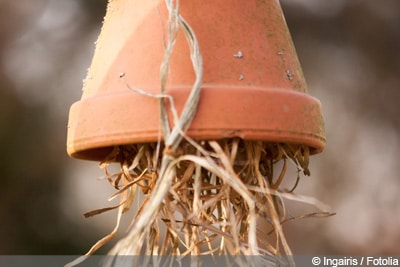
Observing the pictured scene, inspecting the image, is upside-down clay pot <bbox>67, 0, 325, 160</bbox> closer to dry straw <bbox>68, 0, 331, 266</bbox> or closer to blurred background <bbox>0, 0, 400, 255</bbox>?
dry straw <bbox>68, 0, 331, 266</bbox>

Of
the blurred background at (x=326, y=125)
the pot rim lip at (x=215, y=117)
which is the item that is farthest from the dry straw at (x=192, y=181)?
the blurred background at (x=326, y=125)

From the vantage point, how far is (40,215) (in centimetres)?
237

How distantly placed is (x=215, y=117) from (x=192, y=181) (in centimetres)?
16

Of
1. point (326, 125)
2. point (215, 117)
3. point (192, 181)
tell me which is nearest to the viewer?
point (215, 117)

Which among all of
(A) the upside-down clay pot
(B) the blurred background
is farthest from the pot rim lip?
(B) the blurred background

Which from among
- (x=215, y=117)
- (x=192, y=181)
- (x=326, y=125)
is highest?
(x=215, y=117)

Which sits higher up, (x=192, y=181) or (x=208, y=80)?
(x=208, y=80)

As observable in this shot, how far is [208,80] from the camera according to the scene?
31.0 inches

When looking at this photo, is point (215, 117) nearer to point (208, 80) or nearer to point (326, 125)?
point (208, 80)

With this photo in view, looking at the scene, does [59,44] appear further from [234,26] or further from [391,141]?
[234,26]

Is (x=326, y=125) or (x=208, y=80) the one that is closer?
(x=208, y=80)

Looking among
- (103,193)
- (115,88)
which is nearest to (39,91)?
(103,193)

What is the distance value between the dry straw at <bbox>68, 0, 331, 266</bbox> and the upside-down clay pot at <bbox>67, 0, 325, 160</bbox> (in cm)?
2

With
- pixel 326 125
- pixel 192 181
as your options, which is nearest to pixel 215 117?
pixel 192 181
